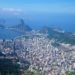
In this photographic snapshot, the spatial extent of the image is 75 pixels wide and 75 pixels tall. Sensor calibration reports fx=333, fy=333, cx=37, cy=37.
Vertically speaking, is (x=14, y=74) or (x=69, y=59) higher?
(x=14, y=74)

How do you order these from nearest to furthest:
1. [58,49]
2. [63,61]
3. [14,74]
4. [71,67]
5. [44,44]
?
[14,74], [71,67], [63,61], [58,49], [44,44]

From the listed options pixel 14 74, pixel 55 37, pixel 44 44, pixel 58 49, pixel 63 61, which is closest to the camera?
pixel 14 74

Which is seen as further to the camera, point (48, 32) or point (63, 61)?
point (48, 32)

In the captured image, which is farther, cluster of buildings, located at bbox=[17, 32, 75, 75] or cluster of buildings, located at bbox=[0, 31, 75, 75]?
cluster of buildings, located at bbox=[0, 31, 75, 75]

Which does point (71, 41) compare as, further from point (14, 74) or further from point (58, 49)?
point (14, 74)

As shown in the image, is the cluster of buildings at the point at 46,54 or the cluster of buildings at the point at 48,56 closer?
the cluster of buildings at the point at 48,56

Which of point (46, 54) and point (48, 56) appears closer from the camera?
point (48, 56)

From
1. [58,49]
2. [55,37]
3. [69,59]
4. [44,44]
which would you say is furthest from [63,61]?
[55,37]

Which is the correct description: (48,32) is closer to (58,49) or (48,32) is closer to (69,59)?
(58,49)

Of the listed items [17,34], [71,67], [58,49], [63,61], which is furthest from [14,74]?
[17,34]
